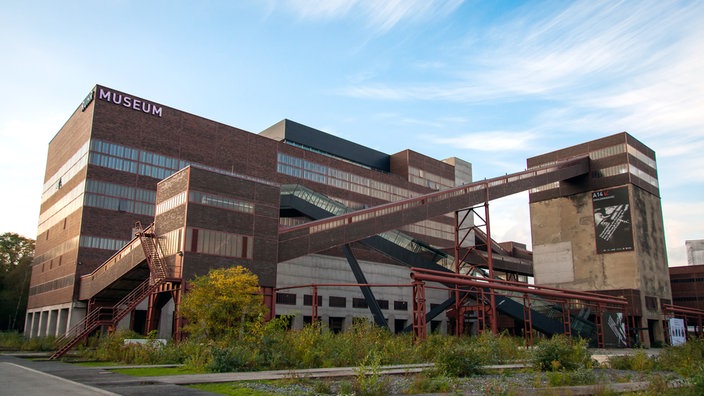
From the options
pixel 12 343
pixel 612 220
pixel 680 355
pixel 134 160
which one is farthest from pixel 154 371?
pixel 612 220

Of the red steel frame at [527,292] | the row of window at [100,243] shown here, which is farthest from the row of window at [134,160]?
the red steel frame at [527,292]

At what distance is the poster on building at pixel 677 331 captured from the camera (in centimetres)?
5584

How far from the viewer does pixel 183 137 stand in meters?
51.7

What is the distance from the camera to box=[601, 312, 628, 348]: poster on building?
47062 mm

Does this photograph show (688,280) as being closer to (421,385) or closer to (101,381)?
(421,385)

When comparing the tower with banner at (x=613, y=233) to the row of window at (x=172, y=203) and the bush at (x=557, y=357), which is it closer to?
the bush at (x=557, y=357)

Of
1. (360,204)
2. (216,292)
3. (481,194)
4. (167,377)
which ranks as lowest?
(167,377)

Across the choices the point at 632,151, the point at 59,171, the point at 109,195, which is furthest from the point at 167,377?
the point at 632,151

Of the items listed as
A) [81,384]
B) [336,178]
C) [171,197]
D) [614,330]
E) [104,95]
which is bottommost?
[81,384]

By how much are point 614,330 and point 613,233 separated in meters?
12.2

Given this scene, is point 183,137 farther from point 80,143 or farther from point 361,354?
point 361,354

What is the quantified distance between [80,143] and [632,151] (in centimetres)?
5569

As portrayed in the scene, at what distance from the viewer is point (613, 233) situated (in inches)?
2213

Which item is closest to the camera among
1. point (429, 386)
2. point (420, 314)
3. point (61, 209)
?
point (429, 386)
